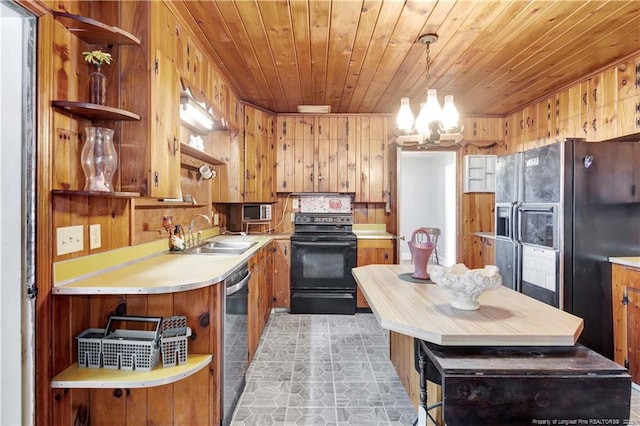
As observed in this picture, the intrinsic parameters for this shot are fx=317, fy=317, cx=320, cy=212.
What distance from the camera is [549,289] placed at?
254cm

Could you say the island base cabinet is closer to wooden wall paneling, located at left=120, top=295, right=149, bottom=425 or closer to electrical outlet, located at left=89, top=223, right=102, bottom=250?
wooden wall paneling, located at left=120, top=295, right=149, bottom=425

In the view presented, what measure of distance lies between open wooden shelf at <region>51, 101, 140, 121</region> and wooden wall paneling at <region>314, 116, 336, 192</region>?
2730 mm

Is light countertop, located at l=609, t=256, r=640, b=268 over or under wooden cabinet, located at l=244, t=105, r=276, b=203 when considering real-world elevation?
under

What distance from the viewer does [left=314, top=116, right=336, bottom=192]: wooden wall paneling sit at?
411cm

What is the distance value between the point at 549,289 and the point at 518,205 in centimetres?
79

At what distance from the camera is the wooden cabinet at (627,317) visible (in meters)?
2.19

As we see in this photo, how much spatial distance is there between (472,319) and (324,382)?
1379mm

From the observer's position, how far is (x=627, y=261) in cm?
226

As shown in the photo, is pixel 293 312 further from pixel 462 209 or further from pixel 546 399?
pixel 546 399

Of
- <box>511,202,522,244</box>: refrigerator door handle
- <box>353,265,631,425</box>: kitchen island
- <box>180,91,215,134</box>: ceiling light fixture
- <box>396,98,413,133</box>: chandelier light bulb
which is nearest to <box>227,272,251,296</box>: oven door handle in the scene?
<box>353,265,631,425</box>: kitchen island

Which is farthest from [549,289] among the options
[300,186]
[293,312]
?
[300,186]

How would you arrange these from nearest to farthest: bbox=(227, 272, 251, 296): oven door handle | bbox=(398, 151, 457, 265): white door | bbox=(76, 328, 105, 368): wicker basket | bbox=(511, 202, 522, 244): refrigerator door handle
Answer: bbox=(76, 328, 105, 368): wicker basket
bbox=(227, 272, 251, 296): oven door handle
bbox=(511, 202, 522, 244): refrigerator door handle
bbox=(398, 151, 457, 265): white door

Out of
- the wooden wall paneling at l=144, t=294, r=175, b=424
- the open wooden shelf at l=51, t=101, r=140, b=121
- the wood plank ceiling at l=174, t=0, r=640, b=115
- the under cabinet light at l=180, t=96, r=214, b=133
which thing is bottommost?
the wooden wall paneling at l=144, t=294, r=175, b=424

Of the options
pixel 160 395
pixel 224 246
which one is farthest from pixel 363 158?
pixel 160 395
